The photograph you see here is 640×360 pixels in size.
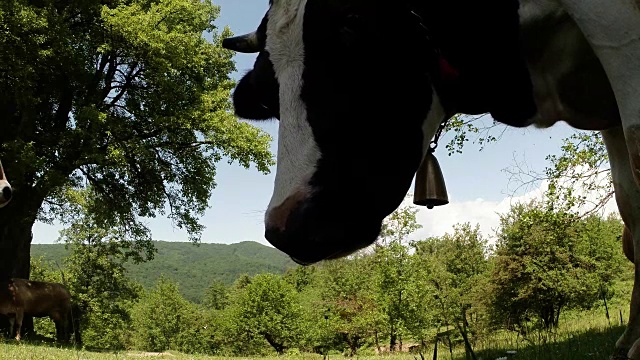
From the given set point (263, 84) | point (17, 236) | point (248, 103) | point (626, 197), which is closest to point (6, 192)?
point (248, 103)

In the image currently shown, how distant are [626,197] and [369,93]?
2.14m

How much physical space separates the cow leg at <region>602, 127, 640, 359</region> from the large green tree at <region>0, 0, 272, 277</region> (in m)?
17.4

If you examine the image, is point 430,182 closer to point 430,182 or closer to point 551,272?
point 430,182

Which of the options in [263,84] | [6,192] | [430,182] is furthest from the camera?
[6,192]

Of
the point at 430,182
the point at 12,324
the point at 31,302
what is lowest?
the point at 12,324

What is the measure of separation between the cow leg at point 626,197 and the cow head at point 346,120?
1.51 meters

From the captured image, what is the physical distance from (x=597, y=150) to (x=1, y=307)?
20.0 metres

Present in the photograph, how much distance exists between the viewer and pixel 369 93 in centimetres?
200

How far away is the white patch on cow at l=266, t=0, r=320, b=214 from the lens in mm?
1975

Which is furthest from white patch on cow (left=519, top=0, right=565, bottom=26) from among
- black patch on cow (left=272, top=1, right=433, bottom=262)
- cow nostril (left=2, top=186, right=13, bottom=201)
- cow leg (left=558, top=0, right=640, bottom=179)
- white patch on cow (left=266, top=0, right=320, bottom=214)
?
cow nostril (left=2, top=186, right=13, bottom=201)

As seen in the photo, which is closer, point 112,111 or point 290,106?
point 290,106

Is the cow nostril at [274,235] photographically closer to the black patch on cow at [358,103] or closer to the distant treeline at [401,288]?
the black patch on cow at [358,103]

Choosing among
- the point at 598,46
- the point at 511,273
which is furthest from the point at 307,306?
the point at 598,46

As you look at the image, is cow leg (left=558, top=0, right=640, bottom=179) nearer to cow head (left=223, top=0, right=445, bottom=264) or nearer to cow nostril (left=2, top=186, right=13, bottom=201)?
cow head (left=223, top=0, right=445, bottom=264)
